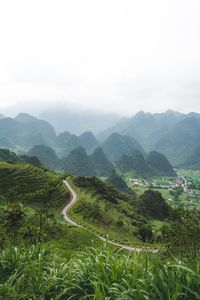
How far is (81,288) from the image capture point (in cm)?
588

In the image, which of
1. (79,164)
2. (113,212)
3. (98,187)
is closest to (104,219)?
(113,212)

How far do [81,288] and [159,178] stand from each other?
631ft

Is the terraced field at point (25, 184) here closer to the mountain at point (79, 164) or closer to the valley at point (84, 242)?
the valley at point (84, 242)

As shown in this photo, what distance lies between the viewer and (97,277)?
18.6 feet

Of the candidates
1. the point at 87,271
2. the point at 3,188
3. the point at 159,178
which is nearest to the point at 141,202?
the point at 3,188

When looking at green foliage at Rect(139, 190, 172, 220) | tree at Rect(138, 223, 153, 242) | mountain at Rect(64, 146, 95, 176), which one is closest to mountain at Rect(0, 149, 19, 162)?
→ green foliage at Rect(139, 190, 172, 220)

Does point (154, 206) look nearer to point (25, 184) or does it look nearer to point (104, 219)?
point (104, 219)

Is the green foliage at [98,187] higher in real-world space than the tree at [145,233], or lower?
higher

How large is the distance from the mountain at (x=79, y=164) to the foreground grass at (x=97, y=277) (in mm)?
174841

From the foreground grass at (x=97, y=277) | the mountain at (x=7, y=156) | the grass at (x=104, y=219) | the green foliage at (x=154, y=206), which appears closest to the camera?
the foreground grass at (x=97, y=277)

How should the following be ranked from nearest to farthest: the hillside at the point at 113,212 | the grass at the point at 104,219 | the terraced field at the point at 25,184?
the grass at the point at 104,219 < the hillside at the point at 113,212 < the terraced field at the point at 25,184

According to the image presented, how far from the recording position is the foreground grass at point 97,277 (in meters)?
5.10

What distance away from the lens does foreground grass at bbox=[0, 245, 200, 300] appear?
16.7ft

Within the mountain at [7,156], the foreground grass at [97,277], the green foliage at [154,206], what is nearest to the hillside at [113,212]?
the green foliage at [154,206]
